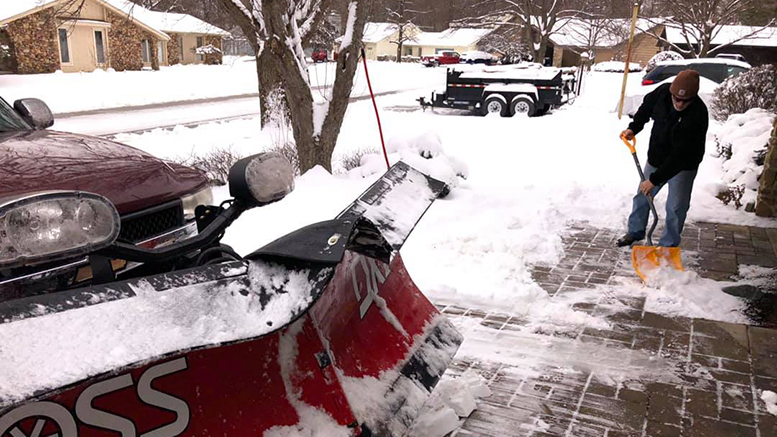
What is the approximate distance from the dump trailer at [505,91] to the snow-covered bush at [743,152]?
838cm

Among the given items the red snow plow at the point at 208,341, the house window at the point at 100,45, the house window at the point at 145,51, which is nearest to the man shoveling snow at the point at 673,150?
the red snow plow at the point at 208,341

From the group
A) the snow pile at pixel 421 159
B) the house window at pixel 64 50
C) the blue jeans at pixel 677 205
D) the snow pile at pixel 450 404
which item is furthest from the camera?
the house window at pixel 64 50

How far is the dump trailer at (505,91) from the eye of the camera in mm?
19047

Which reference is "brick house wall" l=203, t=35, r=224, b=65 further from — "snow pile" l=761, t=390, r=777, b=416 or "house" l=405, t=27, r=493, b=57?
"snow pile" l=761, t=390, r=777, b=416

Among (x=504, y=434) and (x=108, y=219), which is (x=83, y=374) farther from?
(x=504, y=434)

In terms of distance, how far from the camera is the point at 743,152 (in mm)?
8773

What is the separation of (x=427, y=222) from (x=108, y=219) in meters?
5.37

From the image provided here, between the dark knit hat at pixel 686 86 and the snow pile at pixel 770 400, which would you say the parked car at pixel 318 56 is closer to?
the dark knit hat at pixel 686 86

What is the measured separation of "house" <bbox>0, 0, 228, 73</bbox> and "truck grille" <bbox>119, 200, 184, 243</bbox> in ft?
85.7

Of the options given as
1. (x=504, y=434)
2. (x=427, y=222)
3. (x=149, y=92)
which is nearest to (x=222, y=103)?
(x=149, y=92)

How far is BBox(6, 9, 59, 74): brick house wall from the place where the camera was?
32.6m

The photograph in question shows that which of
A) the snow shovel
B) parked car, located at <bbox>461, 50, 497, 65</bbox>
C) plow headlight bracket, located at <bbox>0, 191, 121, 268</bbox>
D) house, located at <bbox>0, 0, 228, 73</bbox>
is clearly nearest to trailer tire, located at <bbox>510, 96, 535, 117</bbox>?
the snow shovel

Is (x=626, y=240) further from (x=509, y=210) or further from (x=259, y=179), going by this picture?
(x=259, y=179)

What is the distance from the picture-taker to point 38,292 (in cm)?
191
